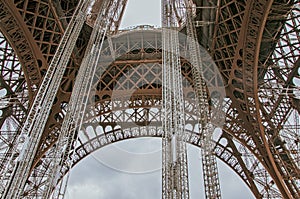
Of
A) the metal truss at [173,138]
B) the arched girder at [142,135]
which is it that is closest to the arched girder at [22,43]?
the metal truss at [173,138]

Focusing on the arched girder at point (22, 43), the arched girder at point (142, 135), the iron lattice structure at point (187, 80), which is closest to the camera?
the arched girder at point (22, 43)

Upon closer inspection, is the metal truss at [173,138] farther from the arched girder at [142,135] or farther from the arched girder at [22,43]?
the arched girder at [142,135]

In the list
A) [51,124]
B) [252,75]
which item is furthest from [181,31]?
[51,124]

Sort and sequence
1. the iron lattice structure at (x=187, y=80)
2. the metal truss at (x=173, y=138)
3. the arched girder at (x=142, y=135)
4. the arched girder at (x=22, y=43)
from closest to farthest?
the metal truss at (x=173, y=138)
the arched girder at (x=22, y=43)
the iron lattice structure at (x=187, y=80)
the arched girder at (x=142, y=135)

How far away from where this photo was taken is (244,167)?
861 inches

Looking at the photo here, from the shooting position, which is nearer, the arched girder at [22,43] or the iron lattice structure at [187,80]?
the arched girder at [22,43]

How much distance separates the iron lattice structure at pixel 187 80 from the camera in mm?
15289

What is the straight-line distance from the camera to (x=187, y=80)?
2025 centimetres

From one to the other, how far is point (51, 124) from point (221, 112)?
9.72 meters

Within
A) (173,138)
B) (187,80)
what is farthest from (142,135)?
(173,138)

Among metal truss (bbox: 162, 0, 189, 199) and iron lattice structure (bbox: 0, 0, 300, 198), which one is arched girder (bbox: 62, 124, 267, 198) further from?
metal truss (bbox: 162, 0, 189, 199)

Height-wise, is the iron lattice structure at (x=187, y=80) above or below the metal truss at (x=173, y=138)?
above

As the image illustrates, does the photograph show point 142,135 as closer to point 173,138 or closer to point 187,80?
point 187,80

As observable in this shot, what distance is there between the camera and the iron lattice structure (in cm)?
1529
